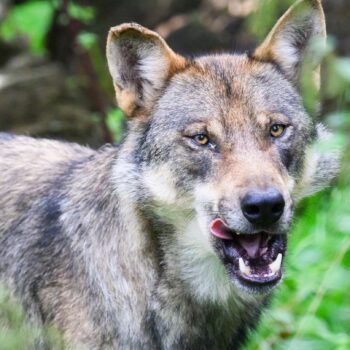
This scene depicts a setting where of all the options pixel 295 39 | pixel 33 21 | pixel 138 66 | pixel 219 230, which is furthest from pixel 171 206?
pixel 33 21

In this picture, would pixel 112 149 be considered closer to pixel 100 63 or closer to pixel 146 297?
pixel 146 297

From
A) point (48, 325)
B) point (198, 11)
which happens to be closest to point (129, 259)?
point (48, 325)

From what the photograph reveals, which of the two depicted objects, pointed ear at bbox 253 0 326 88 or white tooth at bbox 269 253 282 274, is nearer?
white tooth at bbox 269 253 282 274

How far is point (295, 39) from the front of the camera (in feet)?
17.3

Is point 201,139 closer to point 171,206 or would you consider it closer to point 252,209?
point 171,206

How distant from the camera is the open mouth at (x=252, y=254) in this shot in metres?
4.63

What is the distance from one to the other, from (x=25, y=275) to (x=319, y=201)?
2437mm

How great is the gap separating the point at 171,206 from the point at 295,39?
122 centimetres

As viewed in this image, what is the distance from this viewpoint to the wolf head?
180 inches

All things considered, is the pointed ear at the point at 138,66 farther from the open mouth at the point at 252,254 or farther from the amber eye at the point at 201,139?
the open mouth at the point at 252,254

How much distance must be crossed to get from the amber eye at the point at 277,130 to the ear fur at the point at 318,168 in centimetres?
23

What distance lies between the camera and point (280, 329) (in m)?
6.03

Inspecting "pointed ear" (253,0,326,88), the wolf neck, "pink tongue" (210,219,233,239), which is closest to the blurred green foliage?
"pointed ear" (253,0,326,88)

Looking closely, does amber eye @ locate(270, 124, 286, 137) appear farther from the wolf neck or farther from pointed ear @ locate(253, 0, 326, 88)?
the wolf neck
